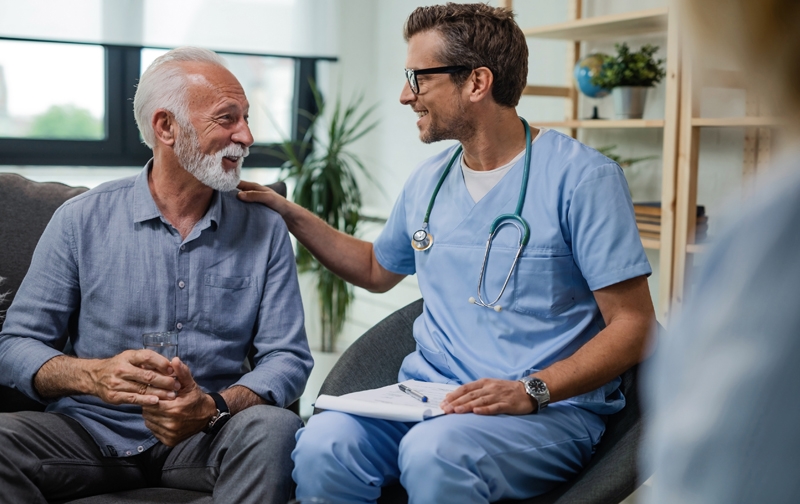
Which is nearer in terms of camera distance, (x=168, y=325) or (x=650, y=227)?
(x=168, y=325)

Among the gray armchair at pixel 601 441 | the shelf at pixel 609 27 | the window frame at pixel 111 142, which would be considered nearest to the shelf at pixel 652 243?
the shelf at pixel 609 27

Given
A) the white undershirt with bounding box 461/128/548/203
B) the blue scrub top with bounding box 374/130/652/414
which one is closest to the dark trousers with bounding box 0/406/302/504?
the blue scrub top with bounding box 374/130/652/414

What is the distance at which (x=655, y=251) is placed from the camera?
2.88 metres

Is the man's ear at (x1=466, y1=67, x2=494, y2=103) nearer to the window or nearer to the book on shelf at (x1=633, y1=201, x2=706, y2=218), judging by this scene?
the book on shelf at (x1=633, y1=201, x2=706, y2=218)

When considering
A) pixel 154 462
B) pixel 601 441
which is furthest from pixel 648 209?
pixel 154 462

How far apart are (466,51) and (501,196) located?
0.32m

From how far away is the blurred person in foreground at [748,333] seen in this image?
481 mm

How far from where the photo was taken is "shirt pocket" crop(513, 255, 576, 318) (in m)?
1.55

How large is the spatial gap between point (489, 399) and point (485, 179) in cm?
51

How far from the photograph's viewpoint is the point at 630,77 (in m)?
2.64

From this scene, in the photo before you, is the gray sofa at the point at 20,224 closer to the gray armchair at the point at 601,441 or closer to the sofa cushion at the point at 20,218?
the sofa cushion at the point at 20,218

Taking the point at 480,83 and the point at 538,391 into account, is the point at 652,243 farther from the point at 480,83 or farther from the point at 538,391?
the point at 538,391

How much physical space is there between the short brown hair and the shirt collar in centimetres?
59

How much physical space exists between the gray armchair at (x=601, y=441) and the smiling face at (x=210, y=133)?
47 cm
